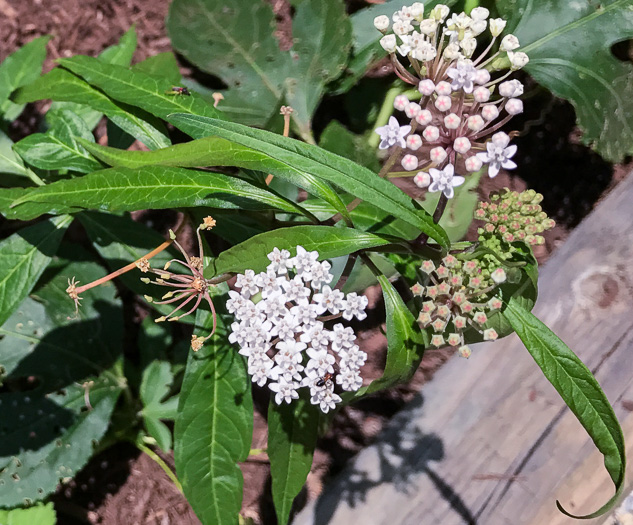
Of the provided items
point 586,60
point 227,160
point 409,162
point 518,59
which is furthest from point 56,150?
point 586,60

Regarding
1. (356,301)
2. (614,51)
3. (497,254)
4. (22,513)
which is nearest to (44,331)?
(22,513)

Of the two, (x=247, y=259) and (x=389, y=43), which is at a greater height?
(x=389, y=43)

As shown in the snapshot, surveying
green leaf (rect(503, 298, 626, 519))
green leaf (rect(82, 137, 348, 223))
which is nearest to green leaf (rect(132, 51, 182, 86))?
green leaf (rect(82, 137, 348, 223))

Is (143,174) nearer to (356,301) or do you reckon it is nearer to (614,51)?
(356,301)

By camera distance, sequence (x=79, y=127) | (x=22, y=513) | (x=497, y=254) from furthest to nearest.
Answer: (x=22, y=513)
(x=79, y=127)
(x=497, y=254)

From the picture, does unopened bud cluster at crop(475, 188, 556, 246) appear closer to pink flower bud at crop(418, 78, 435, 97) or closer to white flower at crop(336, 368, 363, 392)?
pink flower bud at crop(418, 78, 435, 97)

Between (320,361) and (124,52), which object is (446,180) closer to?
(320,361)
